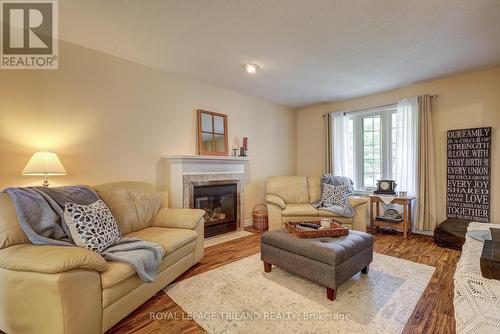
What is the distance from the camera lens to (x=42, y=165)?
2.14 metres

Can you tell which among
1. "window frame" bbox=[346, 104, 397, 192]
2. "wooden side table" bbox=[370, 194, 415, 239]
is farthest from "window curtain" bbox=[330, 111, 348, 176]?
"wooden side table" bbox=[370, 194, 415, 239]

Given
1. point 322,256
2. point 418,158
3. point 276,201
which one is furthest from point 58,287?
point 418,158

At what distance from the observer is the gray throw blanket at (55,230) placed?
5.53 ft

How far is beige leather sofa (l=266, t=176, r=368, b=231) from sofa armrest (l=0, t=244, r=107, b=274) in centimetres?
276

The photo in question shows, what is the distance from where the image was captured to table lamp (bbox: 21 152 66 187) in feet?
6.92

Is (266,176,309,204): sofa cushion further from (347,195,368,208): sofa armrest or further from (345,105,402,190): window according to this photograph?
(345,105,402,190): window

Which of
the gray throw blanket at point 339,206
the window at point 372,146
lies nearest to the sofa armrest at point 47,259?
the gray throw blanket at point 339,206

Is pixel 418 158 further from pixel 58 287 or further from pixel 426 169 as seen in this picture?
pixel 58 287

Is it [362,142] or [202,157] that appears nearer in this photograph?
[202,157]

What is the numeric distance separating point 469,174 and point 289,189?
2638 mm

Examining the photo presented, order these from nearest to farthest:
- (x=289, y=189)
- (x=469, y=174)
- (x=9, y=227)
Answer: (x=9, y=227) < (x=469, y=174) < (x=289, y=189)

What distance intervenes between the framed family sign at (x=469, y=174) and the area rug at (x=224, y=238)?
126 inches

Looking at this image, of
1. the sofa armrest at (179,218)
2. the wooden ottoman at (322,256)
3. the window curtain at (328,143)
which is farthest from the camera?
the window curtain at (328,143)

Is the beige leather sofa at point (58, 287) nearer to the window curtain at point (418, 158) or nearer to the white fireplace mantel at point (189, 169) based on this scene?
the white fireplace mantel at point (189, 169)
